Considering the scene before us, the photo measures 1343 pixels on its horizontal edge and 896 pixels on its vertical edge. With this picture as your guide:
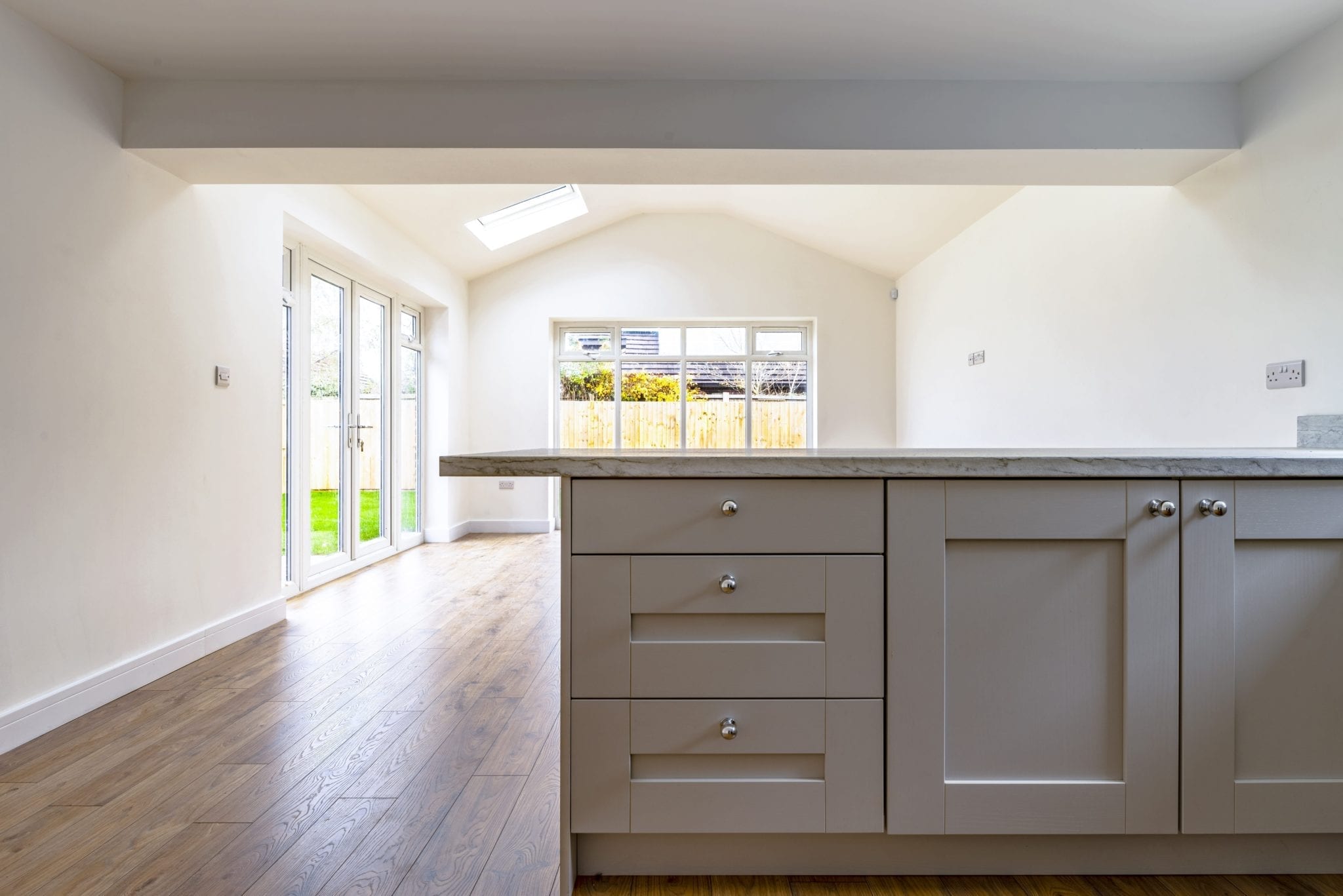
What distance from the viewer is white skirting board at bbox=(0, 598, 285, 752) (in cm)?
215

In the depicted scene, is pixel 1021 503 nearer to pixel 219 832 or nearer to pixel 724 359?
pixel 219 832

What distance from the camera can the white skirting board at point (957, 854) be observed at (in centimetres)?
142

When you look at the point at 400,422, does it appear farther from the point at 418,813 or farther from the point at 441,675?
the point at 418,813

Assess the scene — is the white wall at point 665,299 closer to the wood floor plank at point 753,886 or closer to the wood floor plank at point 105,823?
the wood floor plank at point 105,823

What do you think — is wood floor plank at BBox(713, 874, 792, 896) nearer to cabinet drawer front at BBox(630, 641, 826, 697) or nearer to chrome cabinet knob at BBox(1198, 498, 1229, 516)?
cabinet drawer front at BBox(630, 641, 826, 697)

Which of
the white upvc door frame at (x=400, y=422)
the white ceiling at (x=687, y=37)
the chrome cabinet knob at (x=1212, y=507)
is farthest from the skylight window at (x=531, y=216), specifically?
the chrome cabinet knob at (x=1212, y=507)

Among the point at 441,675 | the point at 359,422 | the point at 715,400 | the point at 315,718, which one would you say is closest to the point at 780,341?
the point at 715,400

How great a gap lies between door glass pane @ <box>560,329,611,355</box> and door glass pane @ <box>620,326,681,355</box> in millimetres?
161

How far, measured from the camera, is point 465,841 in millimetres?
1595

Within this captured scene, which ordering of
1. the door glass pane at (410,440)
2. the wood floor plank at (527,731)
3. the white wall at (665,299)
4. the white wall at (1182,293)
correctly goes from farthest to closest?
the white wall at (665,299) < the door glass pane at (410,440) < the white wall at (1182,293) < the wood floor plank at (527,731)

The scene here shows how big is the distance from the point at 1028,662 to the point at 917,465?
0.44 m

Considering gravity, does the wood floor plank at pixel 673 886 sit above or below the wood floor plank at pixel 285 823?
above

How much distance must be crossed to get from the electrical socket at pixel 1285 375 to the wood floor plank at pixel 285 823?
3.16 m

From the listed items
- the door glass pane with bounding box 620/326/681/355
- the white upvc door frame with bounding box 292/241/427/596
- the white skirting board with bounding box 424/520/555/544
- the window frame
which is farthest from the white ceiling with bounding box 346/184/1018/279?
the white skirting board with bounding box 424/520/555/544
